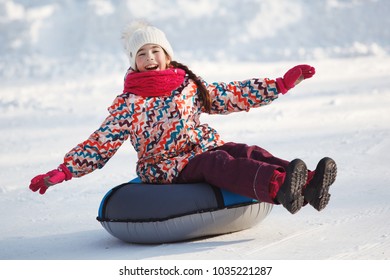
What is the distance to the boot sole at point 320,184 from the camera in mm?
3619

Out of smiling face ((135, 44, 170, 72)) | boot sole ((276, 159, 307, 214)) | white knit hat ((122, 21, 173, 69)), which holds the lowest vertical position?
boot sole ((276, 159, 307, 214))

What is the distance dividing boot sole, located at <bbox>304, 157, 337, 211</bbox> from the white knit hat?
1.15 metres

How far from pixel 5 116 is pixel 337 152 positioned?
4.19 meters

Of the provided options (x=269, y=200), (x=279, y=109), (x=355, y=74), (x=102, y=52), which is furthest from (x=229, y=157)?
(x=102, y=52)

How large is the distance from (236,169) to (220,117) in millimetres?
4798

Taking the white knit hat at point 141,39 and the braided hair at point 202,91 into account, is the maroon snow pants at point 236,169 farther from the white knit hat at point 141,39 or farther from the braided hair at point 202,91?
the white knit hat at point 141,39

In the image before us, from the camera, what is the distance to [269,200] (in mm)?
3600

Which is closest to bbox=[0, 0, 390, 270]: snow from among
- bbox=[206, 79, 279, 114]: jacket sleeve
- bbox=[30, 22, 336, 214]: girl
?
bbox=[30, 22, 336, 214]: girl

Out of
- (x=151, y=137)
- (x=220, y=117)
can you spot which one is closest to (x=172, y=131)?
(x=151, y=137)

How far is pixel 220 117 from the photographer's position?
28.0 ft

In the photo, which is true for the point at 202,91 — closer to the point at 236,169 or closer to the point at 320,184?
the point at 236,169

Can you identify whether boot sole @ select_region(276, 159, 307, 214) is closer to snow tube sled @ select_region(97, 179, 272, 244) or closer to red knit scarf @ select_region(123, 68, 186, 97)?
snow tube sled @ select_region(97, 179, 272, 244)

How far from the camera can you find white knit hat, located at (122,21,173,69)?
13.9 feet

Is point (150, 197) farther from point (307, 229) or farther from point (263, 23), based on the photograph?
point (263, 23)
